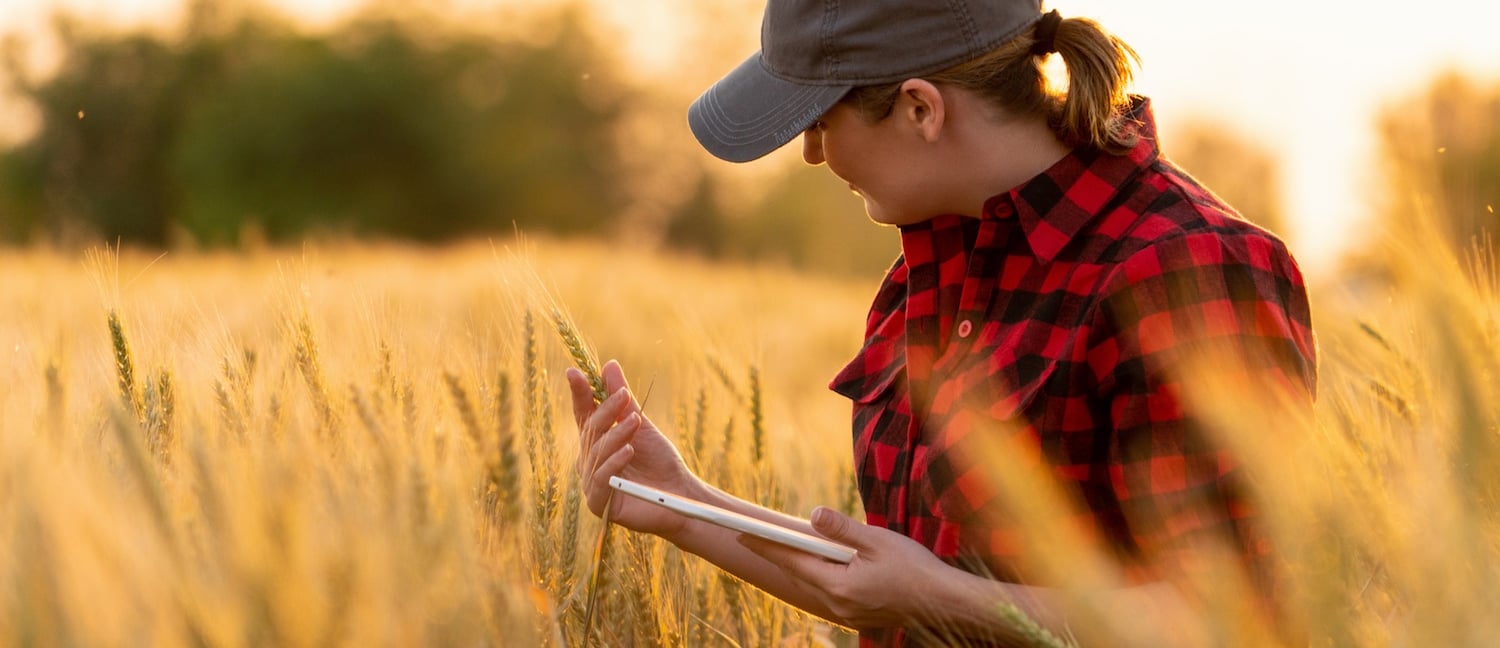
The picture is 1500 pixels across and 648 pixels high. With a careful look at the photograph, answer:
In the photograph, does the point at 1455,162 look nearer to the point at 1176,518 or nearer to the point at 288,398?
the point at 1176,518

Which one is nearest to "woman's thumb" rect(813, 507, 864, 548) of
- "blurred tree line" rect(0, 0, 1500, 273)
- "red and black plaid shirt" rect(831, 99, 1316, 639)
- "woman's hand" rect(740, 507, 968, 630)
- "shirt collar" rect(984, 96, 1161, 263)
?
"woman's hand" rect(740, 507, 968, 630)

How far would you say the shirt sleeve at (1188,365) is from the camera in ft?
4.18

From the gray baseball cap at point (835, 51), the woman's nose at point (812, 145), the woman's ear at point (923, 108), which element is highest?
the gray baseball cap at point (835, 51)

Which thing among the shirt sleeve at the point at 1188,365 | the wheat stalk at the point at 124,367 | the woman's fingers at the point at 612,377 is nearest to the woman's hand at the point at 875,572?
the shirt sleeve at the point at 1188,365

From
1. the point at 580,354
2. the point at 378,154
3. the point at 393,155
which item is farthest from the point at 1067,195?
the point at 393,155

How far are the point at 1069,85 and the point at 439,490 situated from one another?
0.91m

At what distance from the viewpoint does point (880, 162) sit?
162 centimetres

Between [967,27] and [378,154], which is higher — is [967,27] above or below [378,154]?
below

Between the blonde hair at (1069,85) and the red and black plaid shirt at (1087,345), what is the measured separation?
0.12 feet

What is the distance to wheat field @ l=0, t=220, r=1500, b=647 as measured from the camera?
3.10 feet

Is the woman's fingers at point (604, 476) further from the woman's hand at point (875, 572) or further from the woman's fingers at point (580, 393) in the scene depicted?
the woman's hand at point (875, 572)

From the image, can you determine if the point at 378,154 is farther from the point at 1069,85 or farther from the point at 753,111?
the point at 1069,85

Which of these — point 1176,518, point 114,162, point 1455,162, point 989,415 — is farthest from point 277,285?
point 114,162

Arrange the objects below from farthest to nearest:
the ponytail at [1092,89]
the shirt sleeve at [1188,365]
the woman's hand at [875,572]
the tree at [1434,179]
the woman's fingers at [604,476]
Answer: the woman's fingers at [604,476], the ponytail at [1092,89], the woman's hand at [875,572], the shirt sleeve at [1188,365], the tree at [1434,179]
